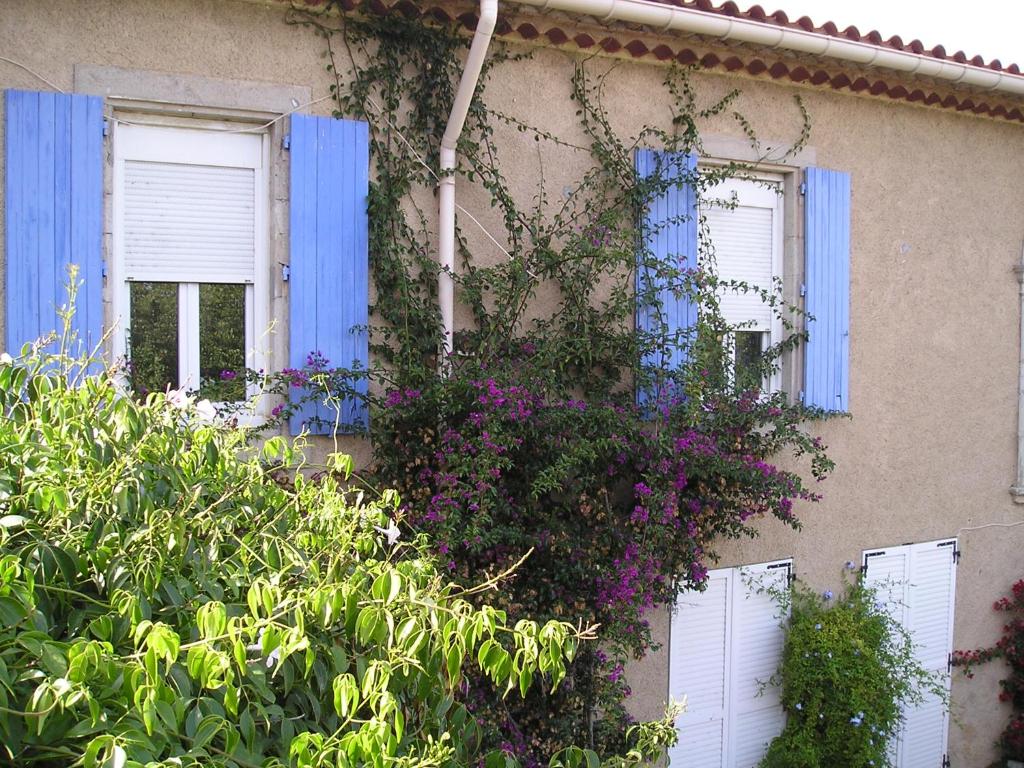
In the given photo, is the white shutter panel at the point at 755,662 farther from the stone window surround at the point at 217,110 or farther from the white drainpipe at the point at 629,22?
the stone window surround at the point at 217,110

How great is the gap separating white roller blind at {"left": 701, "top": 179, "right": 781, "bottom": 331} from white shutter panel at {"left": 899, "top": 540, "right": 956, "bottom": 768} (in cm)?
231

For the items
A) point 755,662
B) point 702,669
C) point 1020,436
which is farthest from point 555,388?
point 1020,436

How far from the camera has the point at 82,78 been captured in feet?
14.1

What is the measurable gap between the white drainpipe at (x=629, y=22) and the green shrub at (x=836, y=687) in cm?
315

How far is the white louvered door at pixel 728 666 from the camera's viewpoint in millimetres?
5984

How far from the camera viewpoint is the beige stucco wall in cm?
544

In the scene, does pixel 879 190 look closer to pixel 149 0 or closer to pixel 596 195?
pixel 596 195

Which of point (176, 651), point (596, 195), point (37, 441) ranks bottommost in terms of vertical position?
point (176, 651)

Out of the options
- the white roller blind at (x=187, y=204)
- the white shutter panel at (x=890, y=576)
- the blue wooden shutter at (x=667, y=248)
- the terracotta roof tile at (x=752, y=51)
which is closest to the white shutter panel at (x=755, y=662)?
the white shutter panel at (x=890, y=576)

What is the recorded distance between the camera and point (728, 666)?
618 cm

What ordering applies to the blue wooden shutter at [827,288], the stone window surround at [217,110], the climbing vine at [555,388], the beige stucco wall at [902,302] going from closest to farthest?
the stone window surround at [217,110]
the climbing vine at [555,388]
the beige stucco wall at [902,302]
the blue wooden shutter at [827,288]

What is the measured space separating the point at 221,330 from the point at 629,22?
2.76 meters

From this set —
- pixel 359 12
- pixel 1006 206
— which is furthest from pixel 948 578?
pixel 359 12

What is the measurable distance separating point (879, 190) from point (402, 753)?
5.89 metres
